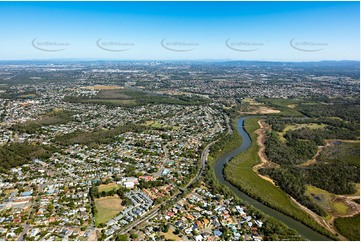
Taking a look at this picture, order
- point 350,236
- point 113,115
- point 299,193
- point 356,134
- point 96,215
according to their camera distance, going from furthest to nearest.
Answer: point 113,115, point 356,134, point 299,193, point 96,215, point 350,236

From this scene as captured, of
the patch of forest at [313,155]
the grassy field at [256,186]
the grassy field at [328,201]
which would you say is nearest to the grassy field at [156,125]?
the grassy field at [256,186]

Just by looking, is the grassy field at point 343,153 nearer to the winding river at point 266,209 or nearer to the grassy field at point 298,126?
the grassy field at point 298,126

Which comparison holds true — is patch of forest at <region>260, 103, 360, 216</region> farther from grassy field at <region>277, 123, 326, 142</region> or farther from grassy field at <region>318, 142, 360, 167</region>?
grassy field at <region>277, 123, 326, 142</region>

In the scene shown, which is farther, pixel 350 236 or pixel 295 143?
pixel 295 143

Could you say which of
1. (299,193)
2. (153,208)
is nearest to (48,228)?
(153,208)

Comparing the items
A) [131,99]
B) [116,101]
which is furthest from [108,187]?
[131,99]

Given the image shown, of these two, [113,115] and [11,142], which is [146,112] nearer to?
[113,115]

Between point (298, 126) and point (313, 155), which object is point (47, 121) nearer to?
point (313, 155)
